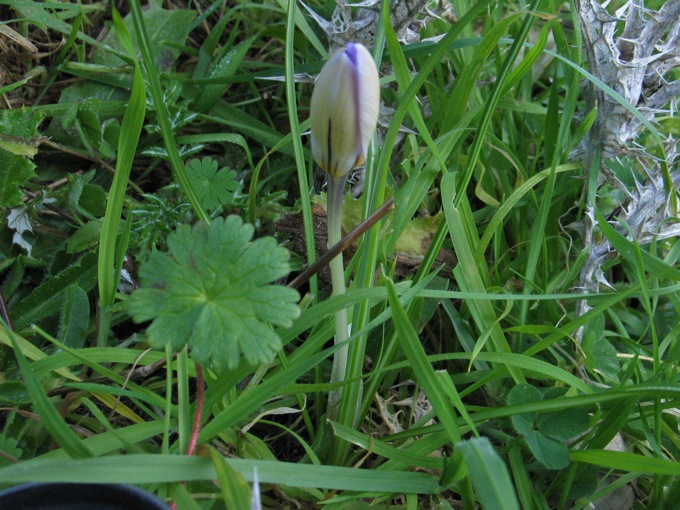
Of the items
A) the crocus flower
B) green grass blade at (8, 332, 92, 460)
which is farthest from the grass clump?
the crocus flower

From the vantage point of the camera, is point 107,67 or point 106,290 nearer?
point 106,290

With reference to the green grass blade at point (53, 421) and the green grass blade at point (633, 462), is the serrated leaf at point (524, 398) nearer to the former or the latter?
the green grass blade at point (633, 462)

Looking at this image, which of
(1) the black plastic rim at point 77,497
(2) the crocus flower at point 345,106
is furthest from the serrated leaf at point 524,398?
(1) the black plastic rim at point 77,497

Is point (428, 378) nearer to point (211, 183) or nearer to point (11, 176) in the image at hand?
point (211, 183)

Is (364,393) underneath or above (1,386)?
underneath

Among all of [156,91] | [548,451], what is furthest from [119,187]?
[548,451]

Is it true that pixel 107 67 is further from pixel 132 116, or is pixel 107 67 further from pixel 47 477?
pixel 47 477

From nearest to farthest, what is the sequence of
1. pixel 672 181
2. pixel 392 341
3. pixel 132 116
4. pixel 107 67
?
pixel 132 116 < pixel 392 341 < pixel 672 181 < pixel 107 67

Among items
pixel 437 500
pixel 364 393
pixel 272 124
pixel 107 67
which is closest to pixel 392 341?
pixel 364 393
